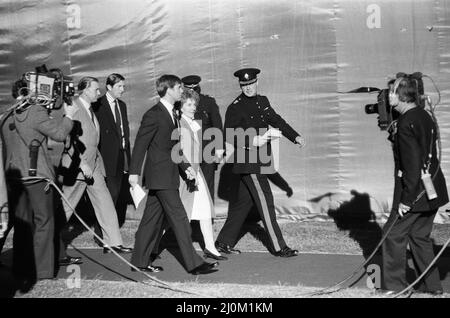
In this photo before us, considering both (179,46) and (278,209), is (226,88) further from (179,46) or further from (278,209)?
(278,209)

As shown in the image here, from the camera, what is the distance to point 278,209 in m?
10.6

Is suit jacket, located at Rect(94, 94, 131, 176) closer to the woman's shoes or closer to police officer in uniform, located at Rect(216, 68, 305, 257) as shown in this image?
police officer in uniform, located at Rect(216, 68, 305, 257)

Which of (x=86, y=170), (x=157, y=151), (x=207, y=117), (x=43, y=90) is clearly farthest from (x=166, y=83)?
(x=207, y=117)

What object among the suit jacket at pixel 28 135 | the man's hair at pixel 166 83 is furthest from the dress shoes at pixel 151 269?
the man's hair at pixel 166 83

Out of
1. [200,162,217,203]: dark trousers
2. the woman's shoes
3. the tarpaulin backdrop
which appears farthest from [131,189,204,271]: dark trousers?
the tarpaulin backdrop

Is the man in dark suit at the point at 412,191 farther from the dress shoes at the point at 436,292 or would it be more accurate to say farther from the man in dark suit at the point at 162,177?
the man in dark suit at the point at 162,177

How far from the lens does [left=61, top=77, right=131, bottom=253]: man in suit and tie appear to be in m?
8.84

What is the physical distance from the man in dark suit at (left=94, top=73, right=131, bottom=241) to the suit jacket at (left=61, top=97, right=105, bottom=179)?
66cm

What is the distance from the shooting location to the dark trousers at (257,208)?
852 cm

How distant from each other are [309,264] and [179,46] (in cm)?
385

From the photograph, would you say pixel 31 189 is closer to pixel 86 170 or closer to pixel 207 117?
pixel 86 170

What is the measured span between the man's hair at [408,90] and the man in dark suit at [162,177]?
228 cm

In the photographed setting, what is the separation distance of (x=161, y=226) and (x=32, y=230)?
1.33 metres

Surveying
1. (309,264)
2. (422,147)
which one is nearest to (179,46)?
(309,264)
